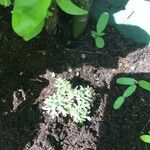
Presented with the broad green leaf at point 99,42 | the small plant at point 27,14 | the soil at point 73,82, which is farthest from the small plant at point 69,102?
the small plant at point 27,14

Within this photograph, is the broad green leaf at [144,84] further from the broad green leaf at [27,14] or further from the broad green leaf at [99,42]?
the broad green leaf at [27,14]

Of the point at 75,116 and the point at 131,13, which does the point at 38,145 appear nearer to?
the point at 75,116

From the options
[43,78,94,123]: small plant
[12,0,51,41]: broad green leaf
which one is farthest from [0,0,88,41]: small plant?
[43,78,94,123]: small plant

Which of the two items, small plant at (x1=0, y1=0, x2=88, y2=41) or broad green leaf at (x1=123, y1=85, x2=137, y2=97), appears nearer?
small plant at (x1=0, y1=0, x2=88, y2=41)

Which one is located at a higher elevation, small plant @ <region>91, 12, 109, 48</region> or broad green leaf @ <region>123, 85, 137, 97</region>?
small plant @ <region>91, 12, 109, 48</region>

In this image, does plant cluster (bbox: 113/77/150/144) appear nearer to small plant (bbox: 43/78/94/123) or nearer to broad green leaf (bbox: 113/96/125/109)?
broad green leaf (bbox: 113/96/125/109)
